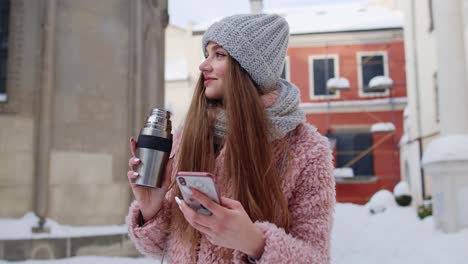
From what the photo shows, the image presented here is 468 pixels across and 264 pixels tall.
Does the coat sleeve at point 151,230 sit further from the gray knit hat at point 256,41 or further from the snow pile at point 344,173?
the snow pile at point 344,173

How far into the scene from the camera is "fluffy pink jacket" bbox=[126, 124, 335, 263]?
1.34 m

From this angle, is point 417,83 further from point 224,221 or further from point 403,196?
point 224,221

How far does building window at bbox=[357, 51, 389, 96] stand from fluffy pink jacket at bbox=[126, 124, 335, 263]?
2208 centimetres

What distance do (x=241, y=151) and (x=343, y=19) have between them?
2435cm

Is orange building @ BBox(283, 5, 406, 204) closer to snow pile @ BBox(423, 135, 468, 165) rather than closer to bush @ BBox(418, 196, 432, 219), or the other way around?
bush @ BBox(418, 196, 432, 219)

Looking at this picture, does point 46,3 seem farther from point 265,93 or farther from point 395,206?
point 395,206

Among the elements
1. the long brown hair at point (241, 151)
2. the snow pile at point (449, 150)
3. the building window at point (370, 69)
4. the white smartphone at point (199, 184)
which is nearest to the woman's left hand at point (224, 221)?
the white smartphone at point (199, 184)

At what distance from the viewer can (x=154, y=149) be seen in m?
1.55

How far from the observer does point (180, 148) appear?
166cm

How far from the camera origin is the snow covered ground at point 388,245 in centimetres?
656

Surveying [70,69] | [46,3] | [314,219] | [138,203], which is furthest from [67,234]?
[314,219]

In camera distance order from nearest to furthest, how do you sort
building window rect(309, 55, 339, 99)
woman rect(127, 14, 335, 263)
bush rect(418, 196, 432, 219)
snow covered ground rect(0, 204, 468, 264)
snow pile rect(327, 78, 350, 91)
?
1. woman rect(127, 14, 335, 263)
2. snow covered ground rect(0, 204, 468, 264)
3. bush rect(418, 196, 432, 219)
4. snow pile rect(327, 78, 350, 91)
5. building window rect(309, 55, 339, 99)

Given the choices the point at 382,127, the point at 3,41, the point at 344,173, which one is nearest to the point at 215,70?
the point at 3,41

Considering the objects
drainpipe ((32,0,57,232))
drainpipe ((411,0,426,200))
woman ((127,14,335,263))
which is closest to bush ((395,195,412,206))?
drainpipe ((411,0,426,200))
